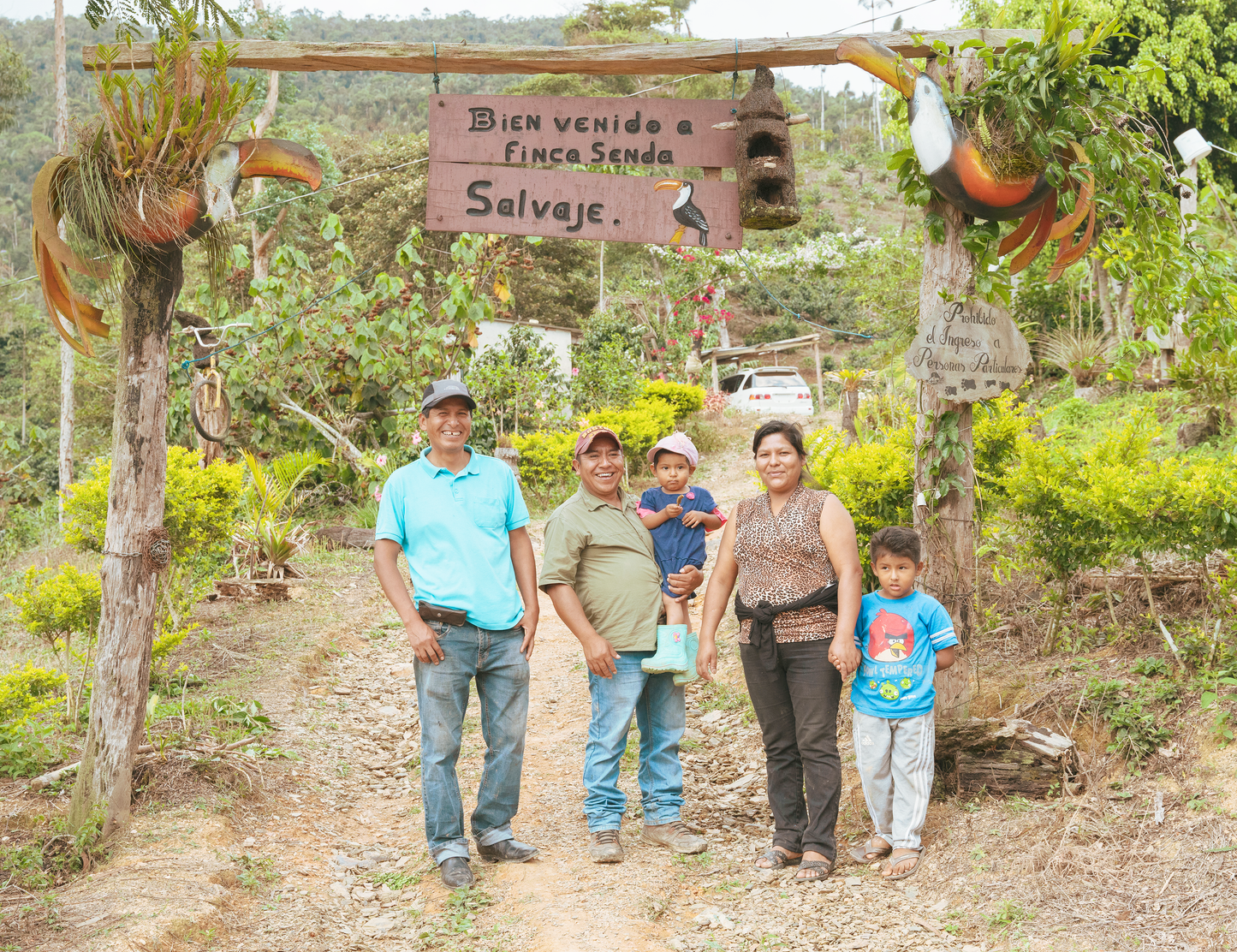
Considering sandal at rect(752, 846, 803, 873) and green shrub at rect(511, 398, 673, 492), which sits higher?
green shrub at rect(511, 398, 673, 492)

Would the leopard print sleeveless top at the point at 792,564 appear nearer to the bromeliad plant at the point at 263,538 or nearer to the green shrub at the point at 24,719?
the green shrub at the point at 24,719

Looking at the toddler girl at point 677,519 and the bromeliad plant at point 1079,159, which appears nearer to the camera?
the bromeliad plant at point 1079,159

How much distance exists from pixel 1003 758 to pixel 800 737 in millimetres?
920

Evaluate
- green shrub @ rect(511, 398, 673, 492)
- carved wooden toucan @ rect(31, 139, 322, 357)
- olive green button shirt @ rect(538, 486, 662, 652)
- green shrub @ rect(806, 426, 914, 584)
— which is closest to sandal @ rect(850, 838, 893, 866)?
olive green button shirt @ rect(538, 486, 662, 652)

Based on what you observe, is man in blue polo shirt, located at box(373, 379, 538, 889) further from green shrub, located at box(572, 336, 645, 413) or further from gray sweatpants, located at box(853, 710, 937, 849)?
green shrub, located at box(572, 336, 645, 413)

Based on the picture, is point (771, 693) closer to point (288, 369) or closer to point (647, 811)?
point (647, 811)

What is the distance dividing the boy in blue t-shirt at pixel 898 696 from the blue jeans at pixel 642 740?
0.74m

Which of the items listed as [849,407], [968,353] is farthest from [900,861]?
[849,407]

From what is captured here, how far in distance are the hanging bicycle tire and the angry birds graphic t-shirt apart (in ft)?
Result: 18.9

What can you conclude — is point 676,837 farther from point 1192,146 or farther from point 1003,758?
point 1192,146

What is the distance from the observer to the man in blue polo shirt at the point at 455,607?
3570 millimetres

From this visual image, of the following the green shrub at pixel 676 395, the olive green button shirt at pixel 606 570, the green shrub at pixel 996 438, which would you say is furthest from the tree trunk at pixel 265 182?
the olive green button shirt at pixel 606 570

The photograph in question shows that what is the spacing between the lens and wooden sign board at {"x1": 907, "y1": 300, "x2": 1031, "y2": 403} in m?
3.90

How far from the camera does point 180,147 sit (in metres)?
3.79
